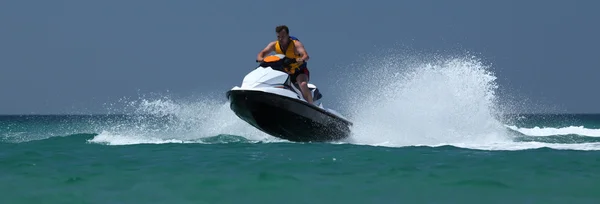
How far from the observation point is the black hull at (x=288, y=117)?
1128cm

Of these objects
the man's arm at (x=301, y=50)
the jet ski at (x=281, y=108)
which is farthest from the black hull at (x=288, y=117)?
the man's arm at (x=301, y=50)

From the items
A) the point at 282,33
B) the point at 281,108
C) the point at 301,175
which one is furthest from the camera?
the point at 282,33

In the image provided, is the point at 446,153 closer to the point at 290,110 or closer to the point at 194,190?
the point at 290,110

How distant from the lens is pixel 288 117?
11.4 metres

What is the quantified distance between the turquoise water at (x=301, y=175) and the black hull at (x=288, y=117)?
36.2 inches

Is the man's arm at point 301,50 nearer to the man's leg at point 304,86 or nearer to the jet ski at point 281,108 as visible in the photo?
the jet ski at point 281,108

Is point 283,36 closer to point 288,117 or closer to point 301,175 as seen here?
point 288,117

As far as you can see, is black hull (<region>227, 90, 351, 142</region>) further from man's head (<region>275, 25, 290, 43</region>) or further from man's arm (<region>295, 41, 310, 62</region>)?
man's head (<region>275, 25, 290, 43</region>)

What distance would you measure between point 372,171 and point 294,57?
445 centimetres

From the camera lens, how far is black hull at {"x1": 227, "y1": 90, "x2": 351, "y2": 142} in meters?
11.3

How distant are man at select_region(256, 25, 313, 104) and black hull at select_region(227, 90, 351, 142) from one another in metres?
0.36

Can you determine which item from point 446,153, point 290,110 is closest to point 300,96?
point 290,110

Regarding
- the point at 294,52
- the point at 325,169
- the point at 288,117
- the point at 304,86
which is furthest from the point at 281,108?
the point at 325,169

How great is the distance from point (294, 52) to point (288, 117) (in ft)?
3.50
